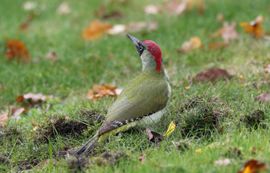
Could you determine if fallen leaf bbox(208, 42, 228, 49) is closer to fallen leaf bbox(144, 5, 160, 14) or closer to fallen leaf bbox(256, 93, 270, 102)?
fallen leaf bbox(144, 5, 160, 14)

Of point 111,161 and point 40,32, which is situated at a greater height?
point 111,161

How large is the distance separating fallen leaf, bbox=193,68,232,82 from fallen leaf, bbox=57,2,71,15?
3612 mm

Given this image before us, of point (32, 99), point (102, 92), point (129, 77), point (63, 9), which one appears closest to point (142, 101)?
point (102, 92)

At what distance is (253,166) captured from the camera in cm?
385

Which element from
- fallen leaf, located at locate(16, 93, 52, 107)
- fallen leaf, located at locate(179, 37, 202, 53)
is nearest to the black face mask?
fallen leaf, located at locate(16, 93, 52, 107)

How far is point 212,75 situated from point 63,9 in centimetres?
378

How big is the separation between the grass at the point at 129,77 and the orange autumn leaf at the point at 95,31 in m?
0.11

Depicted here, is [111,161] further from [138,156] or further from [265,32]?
[265,32]

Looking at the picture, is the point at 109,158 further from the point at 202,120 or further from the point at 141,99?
the point at 202,120

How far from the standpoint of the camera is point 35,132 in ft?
17.3

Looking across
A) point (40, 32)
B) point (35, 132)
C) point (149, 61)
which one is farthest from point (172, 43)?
point (35, 132)

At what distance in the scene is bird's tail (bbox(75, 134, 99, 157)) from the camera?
469 centimetres

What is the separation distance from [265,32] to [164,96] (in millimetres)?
3102

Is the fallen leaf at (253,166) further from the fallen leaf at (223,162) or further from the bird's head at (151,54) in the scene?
the bird's head at (151,54)
